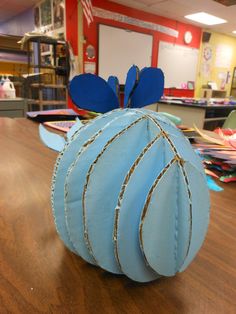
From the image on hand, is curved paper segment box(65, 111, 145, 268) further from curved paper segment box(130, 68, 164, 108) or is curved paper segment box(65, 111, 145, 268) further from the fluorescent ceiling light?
the fluorescent ceiling light

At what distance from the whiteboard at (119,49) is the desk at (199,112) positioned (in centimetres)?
135

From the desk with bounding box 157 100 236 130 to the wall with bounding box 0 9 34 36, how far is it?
3.26 m

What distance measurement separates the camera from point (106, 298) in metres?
0.23

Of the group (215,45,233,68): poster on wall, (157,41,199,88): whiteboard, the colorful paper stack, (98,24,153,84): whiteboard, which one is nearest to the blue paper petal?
the colorful paper stack

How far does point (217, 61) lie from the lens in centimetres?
579

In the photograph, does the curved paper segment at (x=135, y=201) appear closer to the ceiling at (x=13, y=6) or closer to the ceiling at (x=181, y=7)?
the ceiling at (x=181, y=7)

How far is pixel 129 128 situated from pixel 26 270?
18cm

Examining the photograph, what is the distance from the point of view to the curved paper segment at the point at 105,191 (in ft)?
0.72

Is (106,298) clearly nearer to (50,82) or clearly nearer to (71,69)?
(71,69)

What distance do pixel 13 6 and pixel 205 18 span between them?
3365 millimetres

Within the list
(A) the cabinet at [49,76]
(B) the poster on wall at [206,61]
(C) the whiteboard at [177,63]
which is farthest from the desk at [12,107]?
(B) the poster on wall at [206,61]

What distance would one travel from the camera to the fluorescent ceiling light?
4328mm

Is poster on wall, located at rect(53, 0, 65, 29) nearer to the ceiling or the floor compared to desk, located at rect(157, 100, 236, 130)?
nearer to the ceiling

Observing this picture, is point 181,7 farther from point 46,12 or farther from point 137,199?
point 137,199
